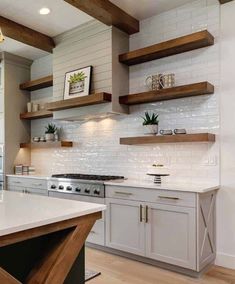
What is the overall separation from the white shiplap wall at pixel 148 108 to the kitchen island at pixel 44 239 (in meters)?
1.99

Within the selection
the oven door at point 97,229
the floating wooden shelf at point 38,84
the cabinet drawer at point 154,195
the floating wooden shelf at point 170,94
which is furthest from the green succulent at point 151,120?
the floating wooden shelf at point 38,84

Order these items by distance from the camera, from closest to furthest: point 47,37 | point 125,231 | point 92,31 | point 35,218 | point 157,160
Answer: point 35,218, point 125,231, point 157,160, point 92,31, point 47,37

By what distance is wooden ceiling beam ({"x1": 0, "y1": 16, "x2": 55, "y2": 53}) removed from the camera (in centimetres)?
404

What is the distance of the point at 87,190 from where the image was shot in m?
3.92

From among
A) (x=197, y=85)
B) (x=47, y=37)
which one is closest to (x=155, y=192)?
(x=197, y=85)

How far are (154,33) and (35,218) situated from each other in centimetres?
325

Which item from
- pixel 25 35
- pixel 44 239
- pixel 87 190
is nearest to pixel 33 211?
pixel 44 239

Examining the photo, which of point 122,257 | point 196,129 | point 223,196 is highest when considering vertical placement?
point 196,129

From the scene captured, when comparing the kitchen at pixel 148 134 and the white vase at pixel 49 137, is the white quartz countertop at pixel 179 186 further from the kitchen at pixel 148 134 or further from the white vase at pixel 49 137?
the white vase at pixel 49 137

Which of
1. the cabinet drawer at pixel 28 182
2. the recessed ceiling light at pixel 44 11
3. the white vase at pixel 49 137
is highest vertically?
the recessed ceiling light at pixel 44 11

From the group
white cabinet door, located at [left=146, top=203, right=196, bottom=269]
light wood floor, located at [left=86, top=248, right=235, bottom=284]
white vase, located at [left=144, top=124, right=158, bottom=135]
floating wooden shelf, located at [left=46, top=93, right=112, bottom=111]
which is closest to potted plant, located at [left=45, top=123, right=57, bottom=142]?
floating wooden shelf, located at [left=46, top=93, right=112, bottom=111]

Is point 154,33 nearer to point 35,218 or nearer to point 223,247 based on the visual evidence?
point 223,247

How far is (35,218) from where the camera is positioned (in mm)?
1598

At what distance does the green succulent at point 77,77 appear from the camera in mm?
4278
